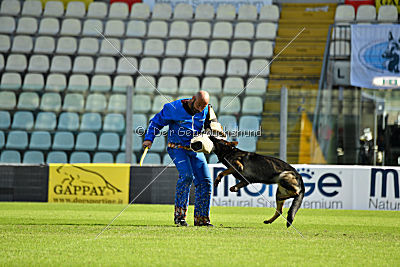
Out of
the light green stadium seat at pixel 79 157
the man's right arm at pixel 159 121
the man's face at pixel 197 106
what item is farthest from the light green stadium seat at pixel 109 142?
the man's face at pixel 197 106

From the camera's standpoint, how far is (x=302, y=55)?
20984 mm

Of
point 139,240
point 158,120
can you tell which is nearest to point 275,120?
point 158,120

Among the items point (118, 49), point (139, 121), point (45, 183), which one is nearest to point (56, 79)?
point (118, 49)

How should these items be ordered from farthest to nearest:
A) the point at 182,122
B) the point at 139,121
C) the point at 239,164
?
1. the point at 139,121
2. the point at 182,122
3. the point at 239,164

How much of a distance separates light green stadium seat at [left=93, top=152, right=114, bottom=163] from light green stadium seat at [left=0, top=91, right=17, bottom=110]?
7.20 ft

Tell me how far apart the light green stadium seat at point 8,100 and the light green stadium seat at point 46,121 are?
Result: 0.65m

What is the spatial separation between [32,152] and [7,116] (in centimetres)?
99

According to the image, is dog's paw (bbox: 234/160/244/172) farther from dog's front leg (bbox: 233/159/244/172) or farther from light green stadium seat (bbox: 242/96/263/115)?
light green stadium seat (bbox: 242/96/263/115)

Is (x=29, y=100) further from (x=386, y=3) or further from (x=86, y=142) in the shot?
(x=386, y=3)

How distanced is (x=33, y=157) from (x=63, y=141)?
82 centimetres

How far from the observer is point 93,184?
14672mm

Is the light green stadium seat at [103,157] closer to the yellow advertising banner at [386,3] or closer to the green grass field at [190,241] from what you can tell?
the green grass field at [190,241]

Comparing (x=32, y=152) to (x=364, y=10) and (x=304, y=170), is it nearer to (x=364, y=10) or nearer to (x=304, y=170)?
(x=304, y=170)

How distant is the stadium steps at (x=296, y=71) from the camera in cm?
1470
